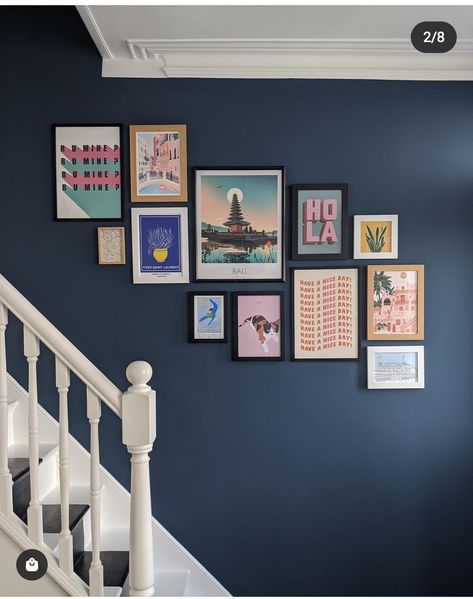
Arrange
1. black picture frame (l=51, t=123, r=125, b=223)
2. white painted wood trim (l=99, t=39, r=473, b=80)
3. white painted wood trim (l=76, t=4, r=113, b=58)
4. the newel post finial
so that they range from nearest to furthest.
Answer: the newel post finial
white painted wood trim (l=76, t=4, r=113, b=58)
white painted wood trim (l=99, t=39, r=473, b=80)
black picture frame (l=51, t=123, r=125, b=223)

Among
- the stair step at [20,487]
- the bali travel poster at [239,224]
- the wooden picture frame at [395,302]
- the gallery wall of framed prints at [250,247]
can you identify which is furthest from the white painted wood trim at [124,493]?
the wooden picture frame at [395,302]

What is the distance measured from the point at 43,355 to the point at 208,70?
149 centimetres

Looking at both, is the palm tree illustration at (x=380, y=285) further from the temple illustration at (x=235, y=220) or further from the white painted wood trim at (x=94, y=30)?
the white painted wood trim at (x=94, y=30)

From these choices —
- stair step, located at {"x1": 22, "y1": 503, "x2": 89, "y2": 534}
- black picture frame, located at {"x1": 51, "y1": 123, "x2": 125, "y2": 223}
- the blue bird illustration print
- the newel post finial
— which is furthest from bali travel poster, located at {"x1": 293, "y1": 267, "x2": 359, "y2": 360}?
stair step, located at {"x1": 22, "y1": 503, "x2": 89, "y2": 534}

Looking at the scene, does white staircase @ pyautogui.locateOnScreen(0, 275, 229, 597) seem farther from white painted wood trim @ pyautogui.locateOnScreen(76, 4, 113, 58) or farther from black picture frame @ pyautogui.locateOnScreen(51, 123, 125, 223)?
white painted wood trim @ pyautogui.locateOnScreen(76, 4, 113, 58)

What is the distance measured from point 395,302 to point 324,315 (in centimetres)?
33

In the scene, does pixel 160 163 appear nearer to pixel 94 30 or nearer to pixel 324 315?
pixel 94 30

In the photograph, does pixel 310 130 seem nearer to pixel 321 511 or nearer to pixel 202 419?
pixel 202 419

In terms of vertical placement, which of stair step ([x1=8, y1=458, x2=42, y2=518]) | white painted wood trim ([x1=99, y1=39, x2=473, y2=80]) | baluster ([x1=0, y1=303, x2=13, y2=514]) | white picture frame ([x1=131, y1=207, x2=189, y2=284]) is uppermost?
white painted wood trim ([x1=99, y1=39, x2=473, y2=80])

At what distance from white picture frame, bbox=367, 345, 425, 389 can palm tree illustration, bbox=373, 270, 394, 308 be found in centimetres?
22

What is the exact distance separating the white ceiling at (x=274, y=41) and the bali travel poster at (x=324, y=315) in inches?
35.7

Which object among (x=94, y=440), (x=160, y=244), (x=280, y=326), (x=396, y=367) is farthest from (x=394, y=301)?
(x=94, y=440)

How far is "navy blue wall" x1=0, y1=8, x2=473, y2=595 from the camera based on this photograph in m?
2.72

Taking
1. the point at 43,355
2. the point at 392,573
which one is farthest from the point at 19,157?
the point at 392,573
